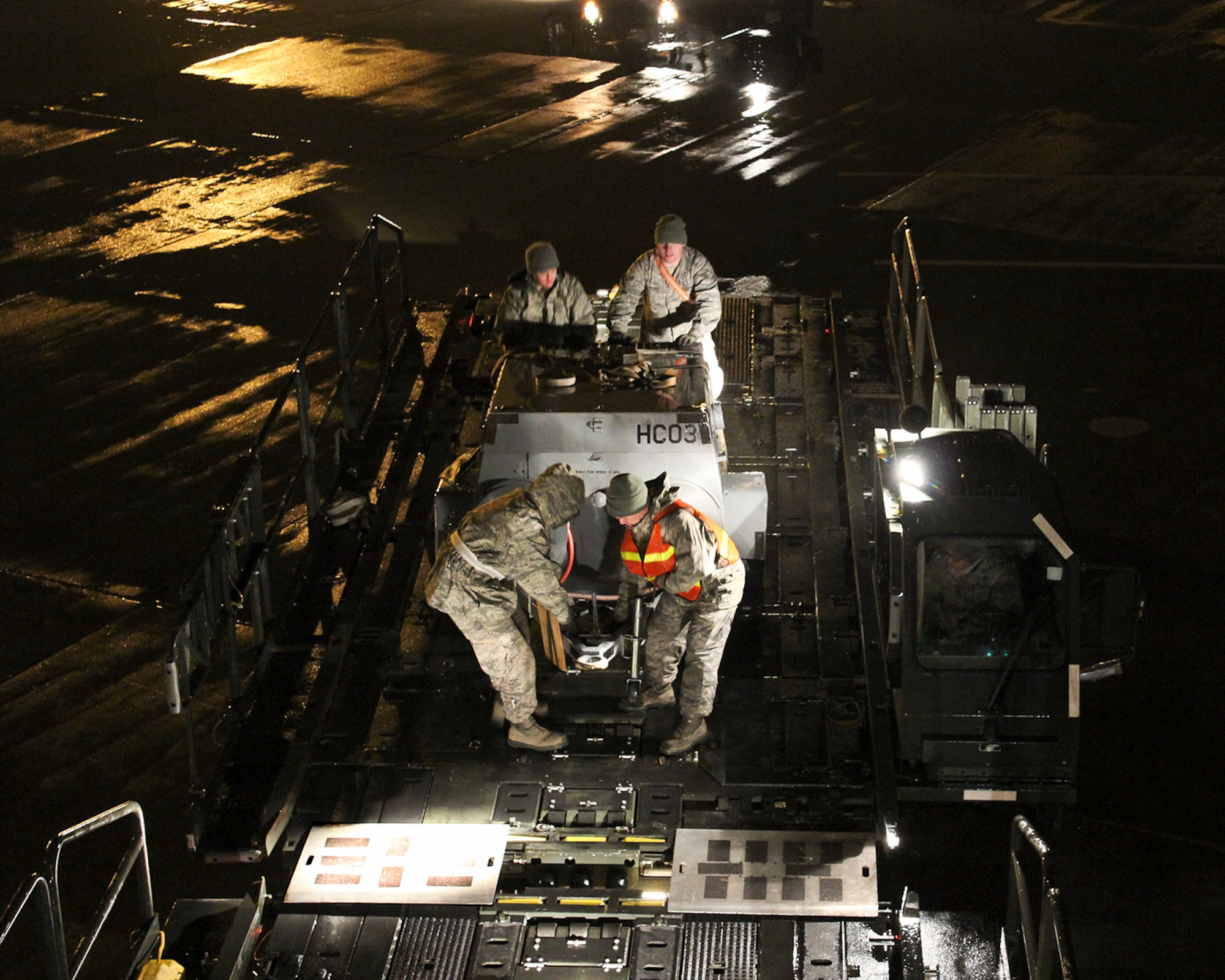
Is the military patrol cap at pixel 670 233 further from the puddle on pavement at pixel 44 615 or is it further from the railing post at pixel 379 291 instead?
the puddle on pavement at pixel 44 615

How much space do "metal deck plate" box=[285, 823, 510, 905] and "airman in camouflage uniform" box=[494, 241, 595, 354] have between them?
4.22m

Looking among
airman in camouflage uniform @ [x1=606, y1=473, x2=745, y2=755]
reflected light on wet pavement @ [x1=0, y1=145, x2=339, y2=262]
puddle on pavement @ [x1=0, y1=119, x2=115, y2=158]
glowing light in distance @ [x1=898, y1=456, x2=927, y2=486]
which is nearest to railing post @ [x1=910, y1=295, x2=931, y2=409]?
glowing light in distance @ [x1=898, y1=456, x2=927, y2=486]

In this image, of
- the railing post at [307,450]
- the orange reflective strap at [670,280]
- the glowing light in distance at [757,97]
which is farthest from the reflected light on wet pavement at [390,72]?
the railing post at [307,450]

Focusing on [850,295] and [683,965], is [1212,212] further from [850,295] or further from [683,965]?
[683,965]

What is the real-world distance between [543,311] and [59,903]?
18.9 ft

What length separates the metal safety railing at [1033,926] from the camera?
6320 millimetres

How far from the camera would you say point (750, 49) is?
83.4ft

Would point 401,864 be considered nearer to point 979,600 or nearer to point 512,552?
point 512,552

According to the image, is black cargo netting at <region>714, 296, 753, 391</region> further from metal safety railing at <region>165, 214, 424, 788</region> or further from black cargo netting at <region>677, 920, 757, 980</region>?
black cargo netting at <region>677, 920, 757, 980</region>

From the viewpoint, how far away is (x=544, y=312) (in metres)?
11.3

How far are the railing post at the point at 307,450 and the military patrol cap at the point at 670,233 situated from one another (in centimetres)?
268

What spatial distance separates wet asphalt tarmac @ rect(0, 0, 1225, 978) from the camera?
10.0m

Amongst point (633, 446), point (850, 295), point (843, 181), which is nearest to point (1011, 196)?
point (843, 181)

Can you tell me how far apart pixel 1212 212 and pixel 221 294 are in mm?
11510
